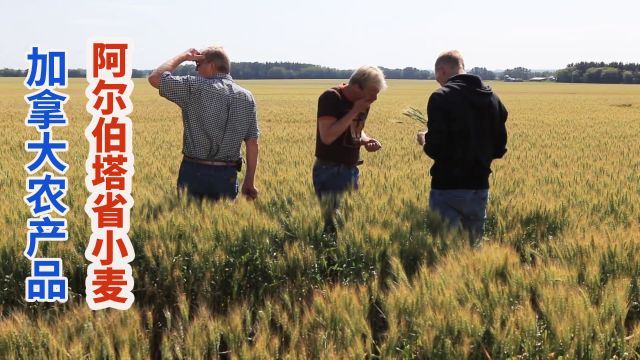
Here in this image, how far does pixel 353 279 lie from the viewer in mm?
3721

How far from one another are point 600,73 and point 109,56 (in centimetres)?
11702

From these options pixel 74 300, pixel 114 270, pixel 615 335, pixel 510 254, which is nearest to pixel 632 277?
pixel 510 254

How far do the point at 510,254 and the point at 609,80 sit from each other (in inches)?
4544

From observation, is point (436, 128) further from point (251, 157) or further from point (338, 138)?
point (251, 157)

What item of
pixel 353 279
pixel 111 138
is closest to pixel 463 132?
pixel 353 279

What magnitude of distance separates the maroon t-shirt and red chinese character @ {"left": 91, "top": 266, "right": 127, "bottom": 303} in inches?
70.6

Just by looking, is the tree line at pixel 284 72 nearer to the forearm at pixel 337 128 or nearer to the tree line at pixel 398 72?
the tree line at pixel 398 72

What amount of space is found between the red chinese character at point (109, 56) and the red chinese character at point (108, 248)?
144cm

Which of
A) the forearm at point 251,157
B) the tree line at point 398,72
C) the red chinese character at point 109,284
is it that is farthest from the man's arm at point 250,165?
the tree line at point 398,72

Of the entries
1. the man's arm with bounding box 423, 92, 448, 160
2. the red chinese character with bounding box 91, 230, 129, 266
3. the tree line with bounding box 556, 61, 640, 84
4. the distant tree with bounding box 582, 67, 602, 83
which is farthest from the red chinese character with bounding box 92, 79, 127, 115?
the distant tree with bounding box 582, 67, 602, 83

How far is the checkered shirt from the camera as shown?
4.20 m

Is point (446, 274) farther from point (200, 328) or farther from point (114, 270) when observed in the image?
point (114, 270)

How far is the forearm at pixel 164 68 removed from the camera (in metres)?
4.14

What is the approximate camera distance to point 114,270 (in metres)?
3.31
